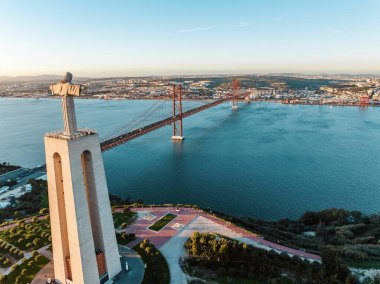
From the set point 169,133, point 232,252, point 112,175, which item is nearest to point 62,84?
point 232,252

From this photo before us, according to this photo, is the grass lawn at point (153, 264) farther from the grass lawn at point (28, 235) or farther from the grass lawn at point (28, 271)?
the grass lawn at point (28, 235)

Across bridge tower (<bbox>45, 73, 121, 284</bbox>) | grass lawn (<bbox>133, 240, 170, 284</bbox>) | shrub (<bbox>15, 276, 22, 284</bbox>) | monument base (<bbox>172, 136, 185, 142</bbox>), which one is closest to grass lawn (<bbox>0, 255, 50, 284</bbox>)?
shrub (<bbox>15, 276, 22, 284</bbox>)

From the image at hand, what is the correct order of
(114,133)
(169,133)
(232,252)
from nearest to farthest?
1. (232,252)
2. (114,133)
3. (169,133)

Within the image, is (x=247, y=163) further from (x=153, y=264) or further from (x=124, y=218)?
(x=153, y=264)

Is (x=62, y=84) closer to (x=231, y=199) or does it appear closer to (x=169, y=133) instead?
(x=231, y=199)

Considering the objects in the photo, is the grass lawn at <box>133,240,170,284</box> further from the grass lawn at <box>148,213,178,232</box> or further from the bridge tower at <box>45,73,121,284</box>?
the grass lawn at <box>148,213,178,232</box>

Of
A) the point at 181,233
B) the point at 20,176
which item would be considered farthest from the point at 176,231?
the point at 20,176
